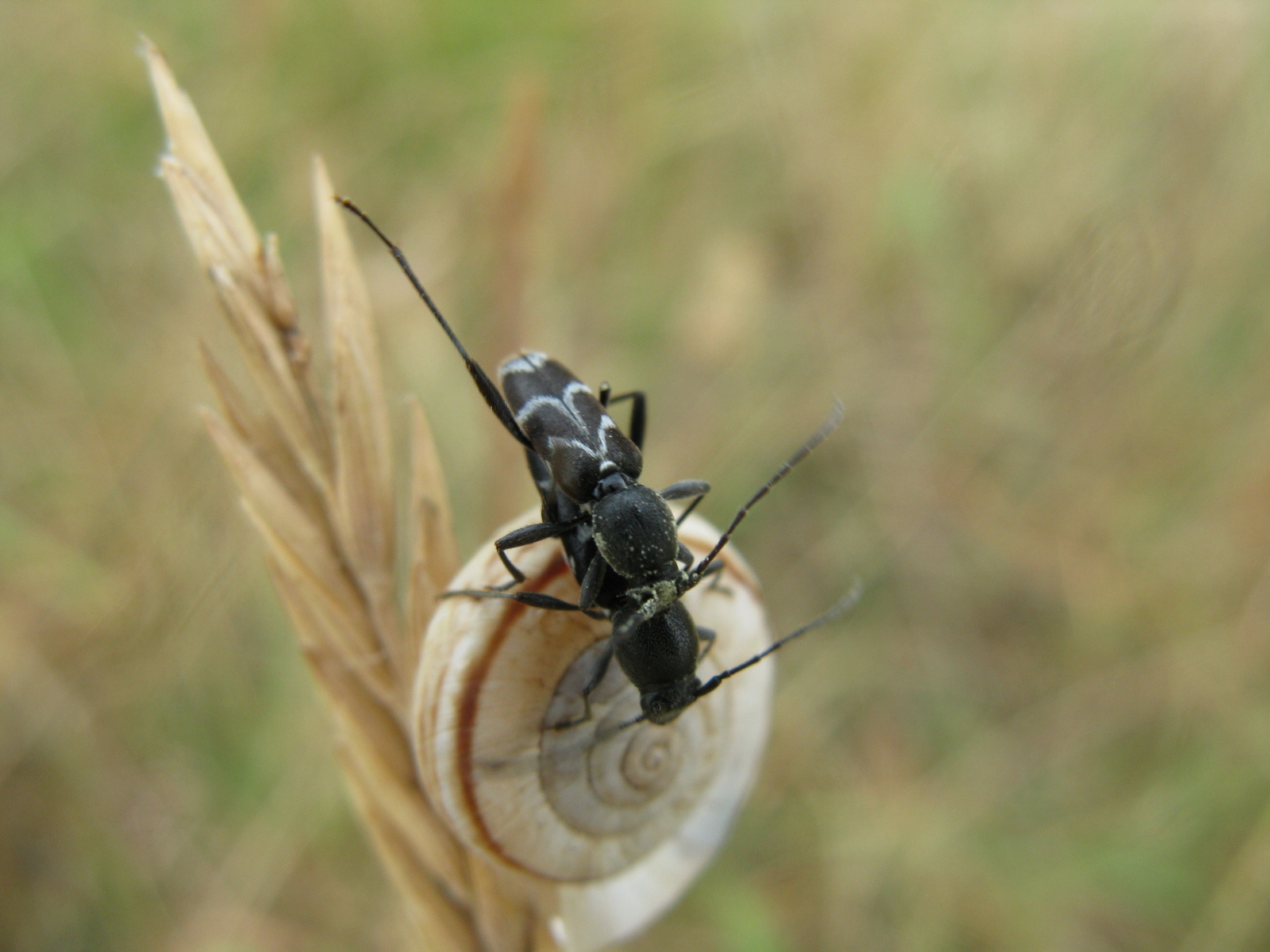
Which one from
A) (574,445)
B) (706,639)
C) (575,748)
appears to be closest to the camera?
(575,748)

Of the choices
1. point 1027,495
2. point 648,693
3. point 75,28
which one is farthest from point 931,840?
point 75,28

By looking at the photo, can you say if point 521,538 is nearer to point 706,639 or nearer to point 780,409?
point 706,639

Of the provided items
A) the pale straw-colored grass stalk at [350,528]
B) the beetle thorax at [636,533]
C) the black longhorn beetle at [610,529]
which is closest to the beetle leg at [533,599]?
the black longhorn beetle at [610,529]

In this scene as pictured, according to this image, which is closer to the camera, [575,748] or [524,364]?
[575,748]

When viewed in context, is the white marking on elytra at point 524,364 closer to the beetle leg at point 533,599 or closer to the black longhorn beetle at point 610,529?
the black longhorn beetle at point 610,529

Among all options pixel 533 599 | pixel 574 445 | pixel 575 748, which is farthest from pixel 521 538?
pixel 574 445

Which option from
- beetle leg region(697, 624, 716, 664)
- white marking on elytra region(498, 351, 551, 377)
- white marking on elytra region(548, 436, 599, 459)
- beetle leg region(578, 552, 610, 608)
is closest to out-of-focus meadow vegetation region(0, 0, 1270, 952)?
white marking on elytra region(498, 351, 551, 377)

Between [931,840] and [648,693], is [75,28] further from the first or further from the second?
[931,840]

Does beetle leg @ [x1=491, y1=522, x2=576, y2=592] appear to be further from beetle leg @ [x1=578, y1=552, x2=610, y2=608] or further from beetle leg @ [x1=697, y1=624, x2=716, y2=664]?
beetle leg @ [x1=697, y1=624, x2=716, y2=664]
